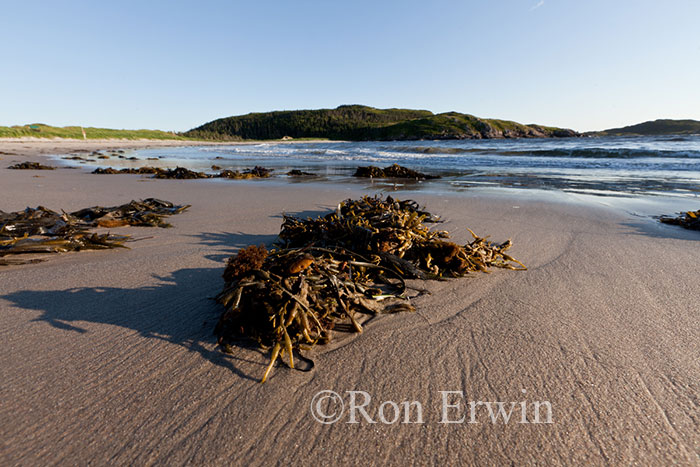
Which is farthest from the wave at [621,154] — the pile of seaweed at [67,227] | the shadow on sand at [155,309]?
the shadow on sand at [155,309]

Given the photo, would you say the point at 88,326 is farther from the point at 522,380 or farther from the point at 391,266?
the point at 522,380

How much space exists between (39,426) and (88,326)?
68 cm

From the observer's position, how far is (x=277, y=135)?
95750 millimetres

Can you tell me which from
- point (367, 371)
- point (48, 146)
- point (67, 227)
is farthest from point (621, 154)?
point (48, 146)

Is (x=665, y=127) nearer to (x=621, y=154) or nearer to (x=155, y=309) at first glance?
(x=621, y=154)

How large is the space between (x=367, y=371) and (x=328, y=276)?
566 millimetres

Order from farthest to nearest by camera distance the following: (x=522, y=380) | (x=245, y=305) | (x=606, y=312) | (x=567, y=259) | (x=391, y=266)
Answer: (x=567, y=259) < (x=391, y=266) < (x=606, y=312) < (x=245, y=305) < (x=522, y=380)

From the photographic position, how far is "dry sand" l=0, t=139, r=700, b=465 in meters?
1.06

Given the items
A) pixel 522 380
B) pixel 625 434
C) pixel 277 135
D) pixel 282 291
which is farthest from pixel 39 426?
pixel 277 135

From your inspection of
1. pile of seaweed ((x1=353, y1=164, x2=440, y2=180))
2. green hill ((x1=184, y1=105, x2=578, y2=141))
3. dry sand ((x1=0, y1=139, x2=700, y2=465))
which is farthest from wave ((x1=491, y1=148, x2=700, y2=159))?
green hill ((x1=184, y1=105, x2=578, y2=141))

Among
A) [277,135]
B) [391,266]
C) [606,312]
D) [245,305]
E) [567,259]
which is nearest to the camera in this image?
[245,305]

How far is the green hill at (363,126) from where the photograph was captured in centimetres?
6353

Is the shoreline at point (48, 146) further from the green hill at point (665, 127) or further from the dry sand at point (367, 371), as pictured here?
the green hill at point (665, 127)

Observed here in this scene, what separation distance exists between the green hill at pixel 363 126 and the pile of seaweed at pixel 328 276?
207 feet
